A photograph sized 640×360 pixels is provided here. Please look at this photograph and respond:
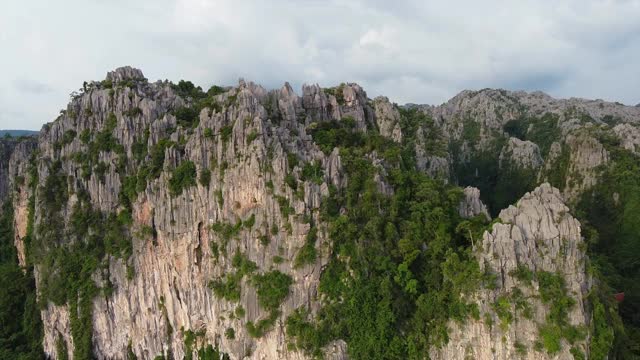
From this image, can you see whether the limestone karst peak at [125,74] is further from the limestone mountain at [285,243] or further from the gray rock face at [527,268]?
the gray rock face at [527,268]

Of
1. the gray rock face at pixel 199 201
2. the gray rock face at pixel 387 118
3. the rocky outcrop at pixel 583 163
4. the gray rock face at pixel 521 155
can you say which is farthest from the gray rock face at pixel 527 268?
the gray rock face at pixel 521 155

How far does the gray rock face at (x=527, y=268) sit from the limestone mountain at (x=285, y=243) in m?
0.08

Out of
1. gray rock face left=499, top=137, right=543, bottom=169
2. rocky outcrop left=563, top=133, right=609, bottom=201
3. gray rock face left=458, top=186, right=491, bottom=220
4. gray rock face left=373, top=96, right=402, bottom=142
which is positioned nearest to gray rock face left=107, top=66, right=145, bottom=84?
gray rock face left=373, top=96, right=402, bottom=142

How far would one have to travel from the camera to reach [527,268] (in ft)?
80.8

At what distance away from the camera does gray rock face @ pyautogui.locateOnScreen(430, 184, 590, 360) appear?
2419 cm

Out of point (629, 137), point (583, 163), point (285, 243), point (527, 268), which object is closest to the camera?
point (527, 268)

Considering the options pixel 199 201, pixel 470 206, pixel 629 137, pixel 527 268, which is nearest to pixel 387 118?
pixel 470 206

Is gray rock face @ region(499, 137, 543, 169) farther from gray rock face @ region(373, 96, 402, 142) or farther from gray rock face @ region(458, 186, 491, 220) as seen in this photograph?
gray rock face @ region(458, 186, 491, 220)

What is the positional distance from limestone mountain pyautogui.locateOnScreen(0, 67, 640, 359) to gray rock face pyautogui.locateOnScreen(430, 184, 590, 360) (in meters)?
0.08

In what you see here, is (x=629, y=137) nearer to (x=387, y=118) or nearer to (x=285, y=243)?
(x=387, y=118)

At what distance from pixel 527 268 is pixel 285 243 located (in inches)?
520

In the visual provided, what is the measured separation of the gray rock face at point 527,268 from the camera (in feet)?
79.4

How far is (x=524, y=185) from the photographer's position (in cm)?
6462

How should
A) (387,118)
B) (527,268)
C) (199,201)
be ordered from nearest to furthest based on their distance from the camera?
1. (527,268)
2. (199,201)
3. (387,118)
